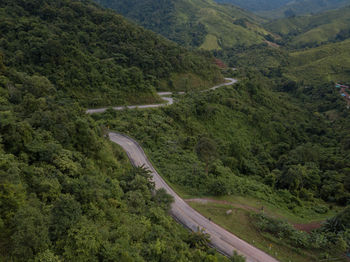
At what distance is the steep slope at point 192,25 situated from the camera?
163000mm

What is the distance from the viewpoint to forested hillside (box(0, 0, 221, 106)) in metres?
46.2

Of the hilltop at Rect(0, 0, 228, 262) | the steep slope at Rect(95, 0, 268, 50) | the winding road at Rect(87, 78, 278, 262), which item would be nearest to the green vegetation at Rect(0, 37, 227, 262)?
the hilltop at Rect(0, 0, 228, 262)

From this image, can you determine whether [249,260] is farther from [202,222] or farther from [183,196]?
[183,196]

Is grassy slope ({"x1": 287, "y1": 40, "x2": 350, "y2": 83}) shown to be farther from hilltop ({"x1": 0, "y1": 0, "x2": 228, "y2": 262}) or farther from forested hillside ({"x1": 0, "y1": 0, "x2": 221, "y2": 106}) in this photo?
hilltop ({"x1": 0, "y1": 0, "x2": 228, "y2": 262})

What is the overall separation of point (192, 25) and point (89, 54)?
14088cm

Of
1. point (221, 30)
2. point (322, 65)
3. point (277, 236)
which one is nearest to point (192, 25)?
point (221, 30)

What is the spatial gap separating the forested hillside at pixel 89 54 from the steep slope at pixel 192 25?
313 feet

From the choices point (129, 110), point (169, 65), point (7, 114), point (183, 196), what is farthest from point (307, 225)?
point (169, 65)

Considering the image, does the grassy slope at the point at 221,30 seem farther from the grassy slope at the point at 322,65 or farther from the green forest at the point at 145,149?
the green forest at the point at 145,149

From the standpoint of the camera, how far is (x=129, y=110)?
49.3m

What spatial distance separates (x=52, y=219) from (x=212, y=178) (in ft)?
70.4

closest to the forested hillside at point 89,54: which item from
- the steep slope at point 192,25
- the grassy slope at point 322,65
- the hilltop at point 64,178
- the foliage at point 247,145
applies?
the hilltop at point 64,178

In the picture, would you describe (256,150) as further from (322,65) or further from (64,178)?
(322,65)

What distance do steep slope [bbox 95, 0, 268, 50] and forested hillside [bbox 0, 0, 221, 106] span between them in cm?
9533
